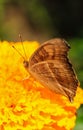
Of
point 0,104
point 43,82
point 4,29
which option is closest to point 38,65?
point 43,82

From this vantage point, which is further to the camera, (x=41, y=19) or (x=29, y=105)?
(x=41, y=19)

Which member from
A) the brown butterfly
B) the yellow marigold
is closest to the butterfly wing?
the brown butterfly

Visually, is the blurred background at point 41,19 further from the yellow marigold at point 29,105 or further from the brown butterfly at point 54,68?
the brown butterfly at point 54,68

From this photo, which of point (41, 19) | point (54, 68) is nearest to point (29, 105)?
point (54, 68)

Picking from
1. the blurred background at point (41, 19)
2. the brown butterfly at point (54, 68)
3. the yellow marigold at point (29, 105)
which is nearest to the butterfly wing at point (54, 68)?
Result: the brown butterfly at point (54, 68)

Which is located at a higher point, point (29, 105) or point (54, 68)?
point (54, 68)

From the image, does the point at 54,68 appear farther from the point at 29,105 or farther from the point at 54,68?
the point at 29,105
